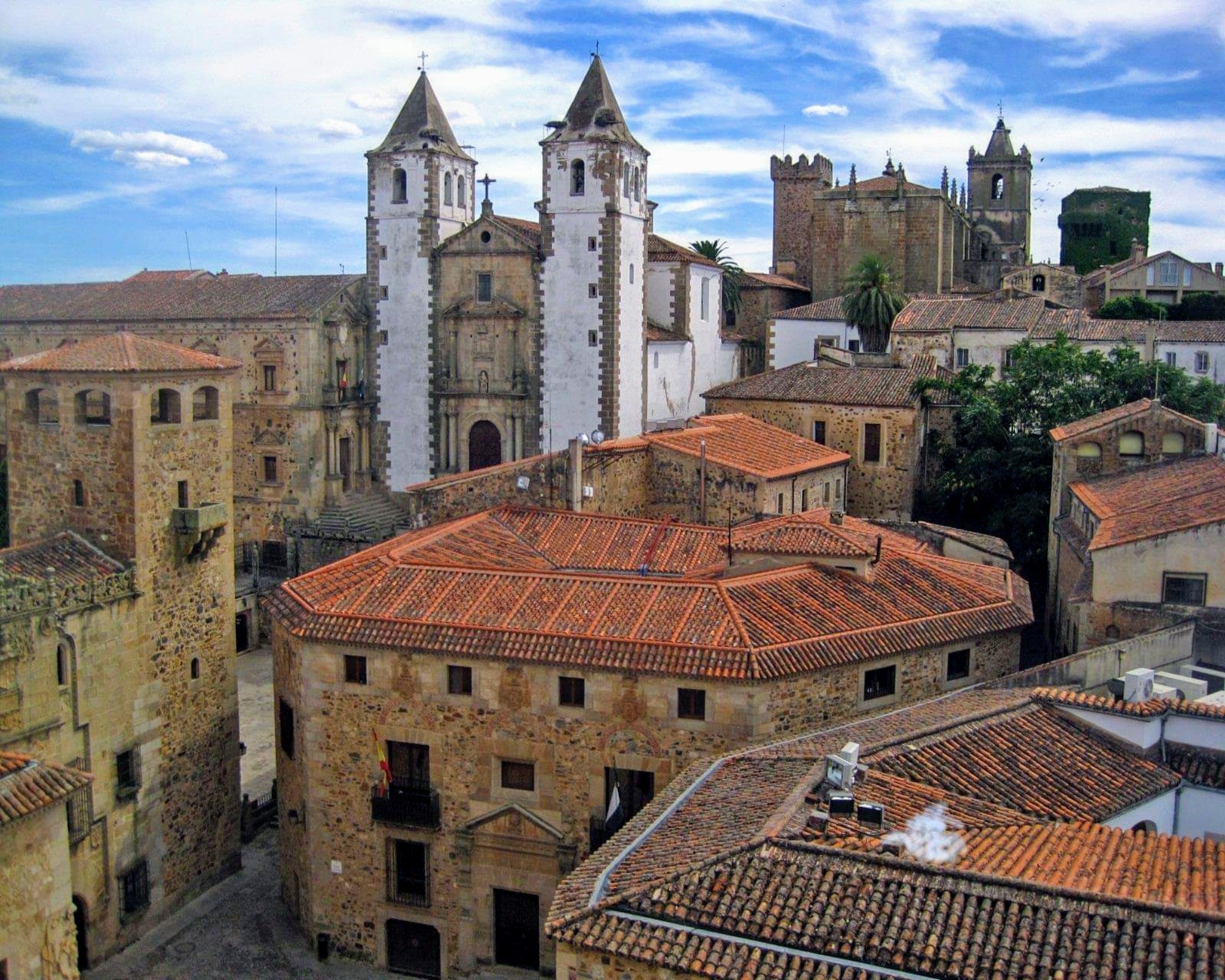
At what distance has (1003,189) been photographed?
87.9 meters

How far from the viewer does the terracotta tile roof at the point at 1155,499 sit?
85.1 feet

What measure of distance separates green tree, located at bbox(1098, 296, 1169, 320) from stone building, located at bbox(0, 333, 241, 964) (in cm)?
4517

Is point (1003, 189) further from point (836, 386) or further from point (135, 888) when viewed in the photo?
point (135, 888)

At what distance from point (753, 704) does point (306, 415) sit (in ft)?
102

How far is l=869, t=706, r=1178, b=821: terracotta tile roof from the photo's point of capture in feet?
59.2

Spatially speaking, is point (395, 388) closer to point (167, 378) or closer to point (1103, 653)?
point (167, 378)

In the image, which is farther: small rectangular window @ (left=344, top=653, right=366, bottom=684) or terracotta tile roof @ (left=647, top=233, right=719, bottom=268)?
terracotta tile roof @ (left=647, top=233, right=719, bottom=268)

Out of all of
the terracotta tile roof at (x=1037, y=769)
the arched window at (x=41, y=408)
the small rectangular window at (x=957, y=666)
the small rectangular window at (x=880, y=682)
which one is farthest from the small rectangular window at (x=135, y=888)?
the small rectangular window at (x=957, y=666)

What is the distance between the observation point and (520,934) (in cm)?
2403

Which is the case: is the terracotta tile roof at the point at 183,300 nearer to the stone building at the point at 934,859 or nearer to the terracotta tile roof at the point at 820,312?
the terracotta tile roof at the point at 820,312

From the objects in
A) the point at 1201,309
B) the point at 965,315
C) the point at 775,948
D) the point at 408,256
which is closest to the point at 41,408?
the point at 775,948

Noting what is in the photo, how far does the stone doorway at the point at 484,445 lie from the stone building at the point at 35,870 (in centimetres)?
2994

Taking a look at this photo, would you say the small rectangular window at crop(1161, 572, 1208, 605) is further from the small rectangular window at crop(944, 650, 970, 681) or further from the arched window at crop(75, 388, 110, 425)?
the arched window at crop(75, 388, 110, 425)

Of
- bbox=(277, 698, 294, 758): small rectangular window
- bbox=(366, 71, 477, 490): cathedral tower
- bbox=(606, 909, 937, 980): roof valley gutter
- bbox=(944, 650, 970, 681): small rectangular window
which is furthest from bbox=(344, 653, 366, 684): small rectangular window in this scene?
bbox=(366, 71, 477, 490): cathedral tower
